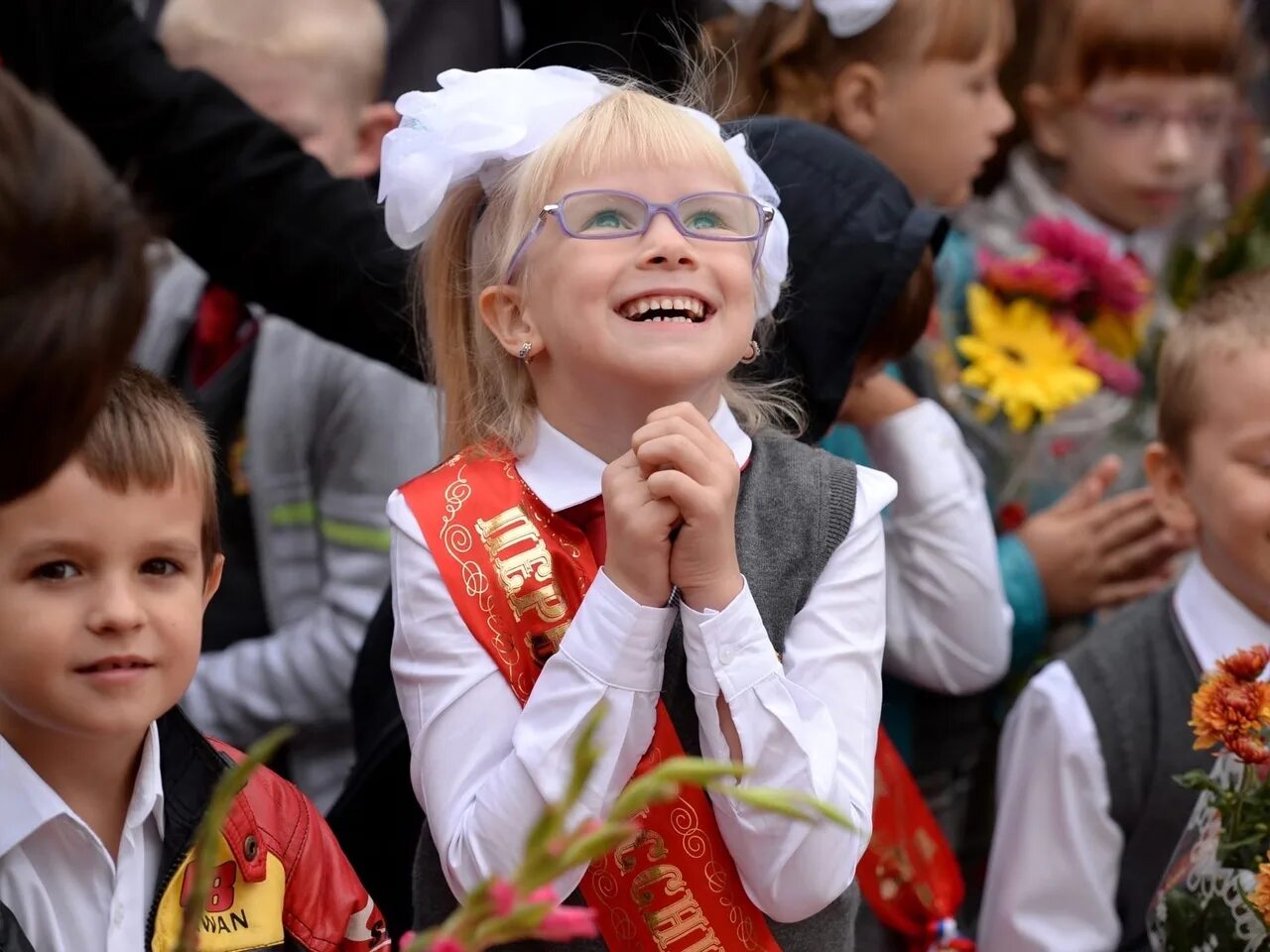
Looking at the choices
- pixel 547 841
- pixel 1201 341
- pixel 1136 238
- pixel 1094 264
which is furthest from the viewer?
pixel 1136 238

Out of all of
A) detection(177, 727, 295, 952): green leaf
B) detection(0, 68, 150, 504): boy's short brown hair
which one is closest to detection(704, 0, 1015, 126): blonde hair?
detection(0, 68, 150, 504): boy's short brown hair

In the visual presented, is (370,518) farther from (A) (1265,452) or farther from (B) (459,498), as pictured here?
(A) (1265,452)

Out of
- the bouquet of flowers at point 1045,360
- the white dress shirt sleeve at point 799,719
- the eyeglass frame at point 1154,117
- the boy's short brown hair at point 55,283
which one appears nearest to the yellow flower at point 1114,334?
the bouquet of flowers at point 1045,360

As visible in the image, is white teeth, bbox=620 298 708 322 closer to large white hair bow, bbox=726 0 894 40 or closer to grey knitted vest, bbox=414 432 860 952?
grey knitted vest, bbox=414 432 860 952

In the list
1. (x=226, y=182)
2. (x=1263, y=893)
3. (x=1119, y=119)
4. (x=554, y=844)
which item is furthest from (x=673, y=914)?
(x=1119, y=119)

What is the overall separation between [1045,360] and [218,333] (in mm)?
1462

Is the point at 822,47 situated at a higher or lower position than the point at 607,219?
higher

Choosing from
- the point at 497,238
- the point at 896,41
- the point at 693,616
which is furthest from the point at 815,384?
the point at 896,41

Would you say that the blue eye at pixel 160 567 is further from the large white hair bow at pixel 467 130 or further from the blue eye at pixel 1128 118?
the blue eye at pixel 1128 118

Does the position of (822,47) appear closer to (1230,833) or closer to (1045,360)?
(1045,360)

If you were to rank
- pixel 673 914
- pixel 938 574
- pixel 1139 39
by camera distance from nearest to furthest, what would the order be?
1. pixel 673 914
2. pixel 938 574
3. pixel 1139 39

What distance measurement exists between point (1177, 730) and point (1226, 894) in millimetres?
514

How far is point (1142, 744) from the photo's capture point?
8.37ft

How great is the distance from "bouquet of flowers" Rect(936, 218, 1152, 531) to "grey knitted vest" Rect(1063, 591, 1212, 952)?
696 mm
